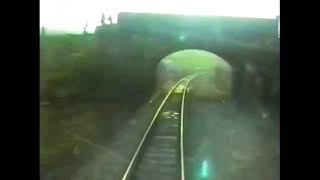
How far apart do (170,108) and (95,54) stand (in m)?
0.33

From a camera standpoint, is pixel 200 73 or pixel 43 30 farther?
pixel 200 73

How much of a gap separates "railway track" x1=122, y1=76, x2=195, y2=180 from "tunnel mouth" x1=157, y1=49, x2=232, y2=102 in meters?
0.03

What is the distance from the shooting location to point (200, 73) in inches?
61.9

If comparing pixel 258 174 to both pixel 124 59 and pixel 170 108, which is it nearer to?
pixel 170 108

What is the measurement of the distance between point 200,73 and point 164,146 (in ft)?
0.97

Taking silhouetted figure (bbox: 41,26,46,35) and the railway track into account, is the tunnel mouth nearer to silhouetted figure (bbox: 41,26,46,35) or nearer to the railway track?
the railway track

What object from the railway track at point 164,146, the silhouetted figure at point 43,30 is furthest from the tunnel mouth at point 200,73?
the silhouetted figure at point 43,30

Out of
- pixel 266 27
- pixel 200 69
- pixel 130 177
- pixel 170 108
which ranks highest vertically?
pixel 266 27

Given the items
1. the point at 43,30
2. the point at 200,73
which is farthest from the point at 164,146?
the point at 43,30

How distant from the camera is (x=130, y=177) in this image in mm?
1503

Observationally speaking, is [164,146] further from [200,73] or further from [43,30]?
[43,30]

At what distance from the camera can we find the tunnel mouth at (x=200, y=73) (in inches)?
60.7
